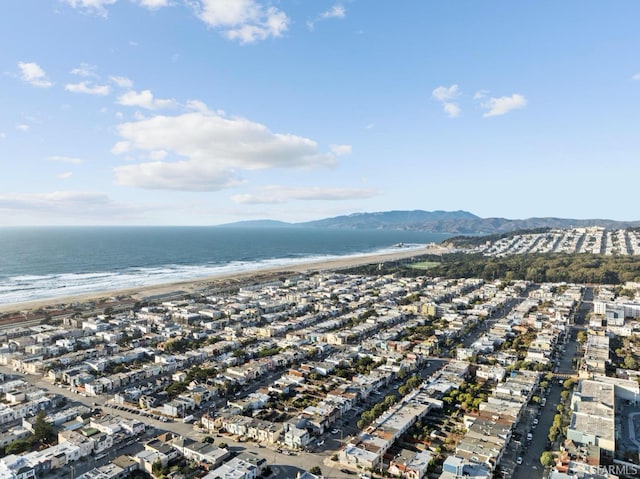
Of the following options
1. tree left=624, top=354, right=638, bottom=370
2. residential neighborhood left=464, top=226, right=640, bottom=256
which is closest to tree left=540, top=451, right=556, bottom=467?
tree left=624, top=354, right=638, bottom=370

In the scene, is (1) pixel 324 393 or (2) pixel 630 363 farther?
(2) pixel 630 363

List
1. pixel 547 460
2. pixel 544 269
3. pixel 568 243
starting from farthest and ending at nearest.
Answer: pixel 568 243 → pixel 544 269 → pixel 547 460

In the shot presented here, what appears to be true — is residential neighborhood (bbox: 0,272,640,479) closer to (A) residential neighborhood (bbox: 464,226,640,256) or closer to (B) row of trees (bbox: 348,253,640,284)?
(B) row of trees (bbox: 348,253,640,284)

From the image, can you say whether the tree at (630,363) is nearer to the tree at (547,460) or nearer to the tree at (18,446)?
the tree at (547,460)

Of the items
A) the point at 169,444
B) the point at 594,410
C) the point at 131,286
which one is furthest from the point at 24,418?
the point at 131,286

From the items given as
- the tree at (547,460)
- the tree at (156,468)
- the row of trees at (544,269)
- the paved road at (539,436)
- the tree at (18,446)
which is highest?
the row of trees at (544,269)

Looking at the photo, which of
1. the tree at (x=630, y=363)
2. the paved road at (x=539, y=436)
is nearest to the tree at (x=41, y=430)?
the paved road at (x=539, y=436)

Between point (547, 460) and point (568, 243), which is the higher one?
point (568, 243)

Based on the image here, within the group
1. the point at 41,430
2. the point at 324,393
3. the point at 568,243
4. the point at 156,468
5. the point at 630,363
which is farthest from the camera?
the point at 568,243

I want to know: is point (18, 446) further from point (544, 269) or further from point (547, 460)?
point (544, 269)

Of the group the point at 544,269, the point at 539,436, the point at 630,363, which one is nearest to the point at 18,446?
the point at 539,436

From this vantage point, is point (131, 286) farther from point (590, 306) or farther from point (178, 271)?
point (590, 306)
